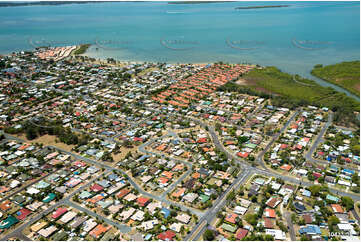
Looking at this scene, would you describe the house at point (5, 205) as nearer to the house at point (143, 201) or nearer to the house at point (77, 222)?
the house at point (77, 222)

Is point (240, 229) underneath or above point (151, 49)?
underneath

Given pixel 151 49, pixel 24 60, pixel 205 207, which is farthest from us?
pixel 151 49

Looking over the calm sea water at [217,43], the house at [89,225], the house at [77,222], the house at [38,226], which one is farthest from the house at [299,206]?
the calm sea water at [217,43]

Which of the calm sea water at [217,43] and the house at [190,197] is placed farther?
the calm sea water at [217,43]

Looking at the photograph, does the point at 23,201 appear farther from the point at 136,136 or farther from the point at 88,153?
the point at 136,136

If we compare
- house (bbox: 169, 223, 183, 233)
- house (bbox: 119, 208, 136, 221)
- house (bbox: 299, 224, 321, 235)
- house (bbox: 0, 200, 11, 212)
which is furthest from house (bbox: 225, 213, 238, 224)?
house (bbox: 0, 200, 11, 212)

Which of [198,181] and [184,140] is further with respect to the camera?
[184,140]

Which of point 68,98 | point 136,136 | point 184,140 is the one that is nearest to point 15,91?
point 68,98
